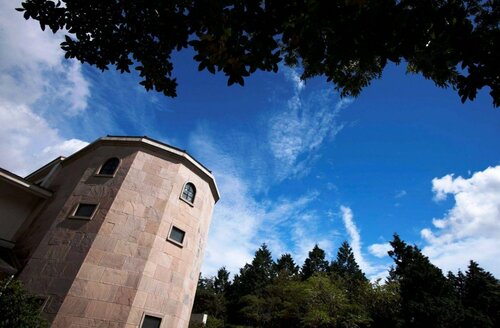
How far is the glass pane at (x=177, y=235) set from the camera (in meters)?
14.9

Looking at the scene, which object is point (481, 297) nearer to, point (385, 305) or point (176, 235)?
point (385, 305)

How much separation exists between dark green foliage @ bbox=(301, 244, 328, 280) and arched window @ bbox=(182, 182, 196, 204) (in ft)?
169

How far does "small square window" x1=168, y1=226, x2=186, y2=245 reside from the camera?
14.8 m

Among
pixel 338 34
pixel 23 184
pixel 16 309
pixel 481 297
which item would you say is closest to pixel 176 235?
pixel 16 309

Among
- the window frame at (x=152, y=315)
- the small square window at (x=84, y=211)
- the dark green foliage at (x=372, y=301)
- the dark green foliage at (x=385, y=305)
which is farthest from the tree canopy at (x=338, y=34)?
the dark green foliage at (x=385, y=305)

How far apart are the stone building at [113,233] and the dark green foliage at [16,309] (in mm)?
2132

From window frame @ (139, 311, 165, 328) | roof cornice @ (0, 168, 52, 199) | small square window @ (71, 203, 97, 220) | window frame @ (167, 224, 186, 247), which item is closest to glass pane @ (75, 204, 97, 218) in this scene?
small square window @ (71, 203, 97, 220)

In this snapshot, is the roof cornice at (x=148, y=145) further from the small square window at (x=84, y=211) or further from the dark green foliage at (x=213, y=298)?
the dark green foliage at (x=213, y=298)

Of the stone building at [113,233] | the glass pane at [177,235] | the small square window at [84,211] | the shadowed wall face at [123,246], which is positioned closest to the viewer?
the shadowed wall face at [123,246]

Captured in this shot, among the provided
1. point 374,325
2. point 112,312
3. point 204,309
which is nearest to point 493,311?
point 374,325

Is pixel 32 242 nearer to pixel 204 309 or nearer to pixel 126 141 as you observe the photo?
pixel 126 141

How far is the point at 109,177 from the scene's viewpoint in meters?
15.2

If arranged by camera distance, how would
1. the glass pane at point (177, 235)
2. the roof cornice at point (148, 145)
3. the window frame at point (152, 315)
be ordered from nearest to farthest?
1. the window frame at point (152, 315)
2. the glass pane at point (177, 235)
3. the roof cornice at point (148, 145)

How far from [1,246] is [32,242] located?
2.32m
